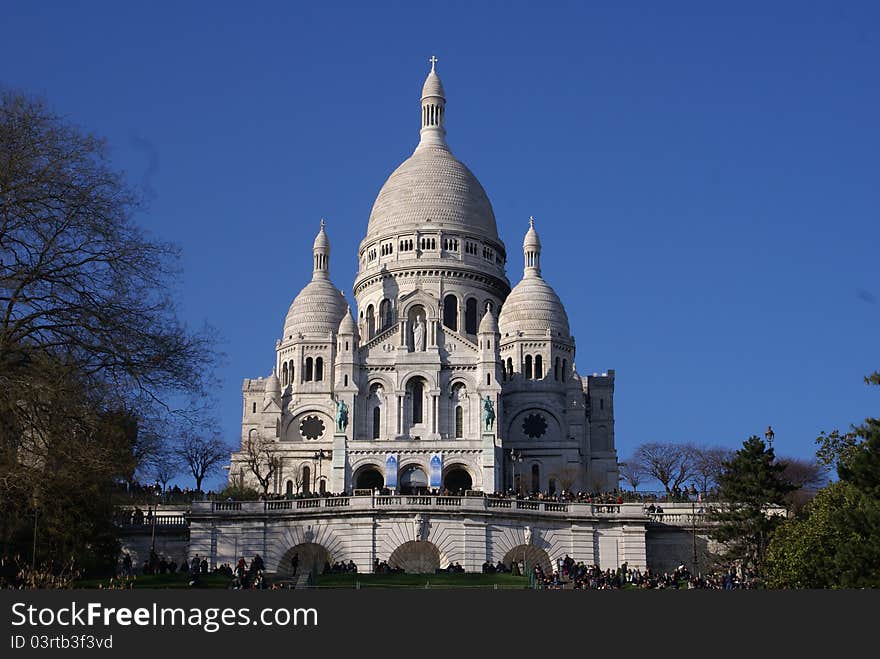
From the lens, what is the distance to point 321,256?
397ft

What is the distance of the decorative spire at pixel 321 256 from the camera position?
120 meters

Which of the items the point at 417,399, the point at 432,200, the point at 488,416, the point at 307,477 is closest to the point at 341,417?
the point at 307,477

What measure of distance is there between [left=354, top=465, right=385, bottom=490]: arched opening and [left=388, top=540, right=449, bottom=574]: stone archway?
97.4 feet

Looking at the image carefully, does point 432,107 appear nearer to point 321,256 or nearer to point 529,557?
point 321,256

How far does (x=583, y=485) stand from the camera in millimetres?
98625

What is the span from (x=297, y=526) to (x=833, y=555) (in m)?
27.2

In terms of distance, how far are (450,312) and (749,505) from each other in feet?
184

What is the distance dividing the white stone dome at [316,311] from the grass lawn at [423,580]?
57.6 meters

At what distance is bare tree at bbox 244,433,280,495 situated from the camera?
91.6 m

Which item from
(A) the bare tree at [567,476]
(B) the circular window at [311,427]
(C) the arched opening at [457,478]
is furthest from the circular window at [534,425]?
A: (B) the circular window at [311,427]

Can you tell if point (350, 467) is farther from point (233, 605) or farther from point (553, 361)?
point (233, 605)

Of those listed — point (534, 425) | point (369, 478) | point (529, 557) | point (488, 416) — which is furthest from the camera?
point (534, 425)

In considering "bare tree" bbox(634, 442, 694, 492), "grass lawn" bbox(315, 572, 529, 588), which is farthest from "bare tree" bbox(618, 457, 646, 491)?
"grass lawn" bbox(315, 572, 529, 588)

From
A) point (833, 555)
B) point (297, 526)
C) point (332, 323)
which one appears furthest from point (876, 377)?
point (332, 323)
